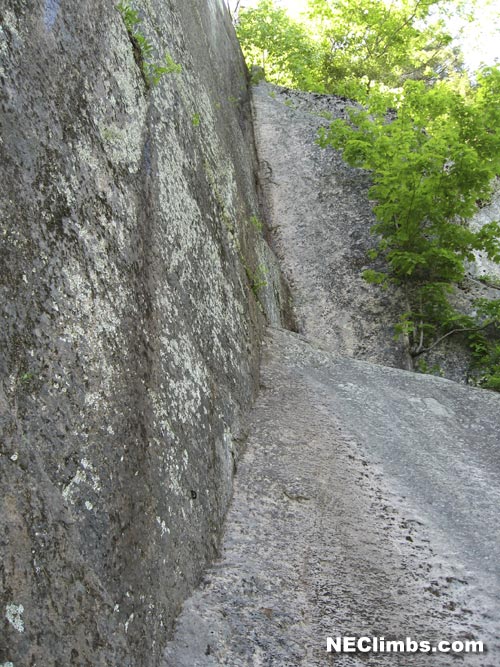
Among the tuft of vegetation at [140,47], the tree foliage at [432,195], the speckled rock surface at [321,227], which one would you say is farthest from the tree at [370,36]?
the tuft of vegetation at [140,47]

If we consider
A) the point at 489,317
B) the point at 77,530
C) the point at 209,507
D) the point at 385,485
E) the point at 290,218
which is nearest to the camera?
the point at 77,530

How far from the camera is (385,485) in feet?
14.9

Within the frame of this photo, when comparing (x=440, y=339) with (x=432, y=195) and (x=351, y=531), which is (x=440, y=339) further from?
(x=351, y=531)

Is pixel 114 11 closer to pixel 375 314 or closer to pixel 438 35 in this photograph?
pixel 375 314

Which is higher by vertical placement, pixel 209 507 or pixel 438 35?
pixel 438 35

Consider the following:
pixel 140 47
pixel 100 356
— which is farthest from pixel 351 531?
pixel 140 47

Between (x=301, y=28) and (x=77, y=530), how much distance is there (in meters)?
12.5

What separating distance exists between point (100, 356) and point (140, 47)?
99.1 inches

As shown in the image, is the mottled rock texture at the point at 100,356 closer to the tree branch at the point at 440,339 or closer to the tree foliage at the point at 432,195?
the tree branch at the point at 440,339

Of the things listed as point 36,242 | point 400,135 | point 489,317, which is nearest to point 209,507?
point 36,242

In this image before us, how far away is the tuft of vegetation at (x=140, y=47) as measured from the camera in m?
4.38

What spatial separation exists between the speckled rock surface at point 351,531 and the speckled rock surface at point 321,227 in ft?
7.70

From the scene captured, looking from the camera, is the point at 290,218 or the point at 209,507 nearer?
the point at 209,507

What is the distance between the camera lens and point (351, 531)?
407 centimetres
